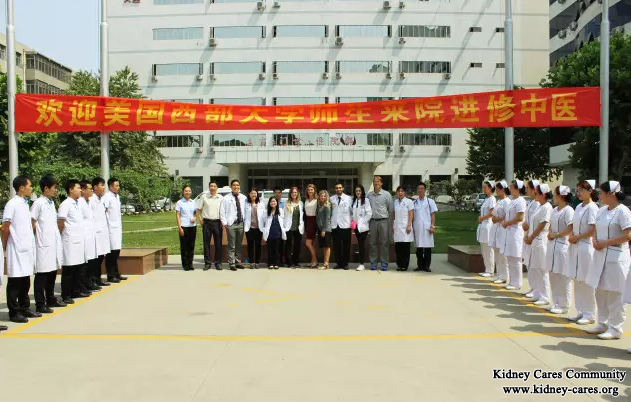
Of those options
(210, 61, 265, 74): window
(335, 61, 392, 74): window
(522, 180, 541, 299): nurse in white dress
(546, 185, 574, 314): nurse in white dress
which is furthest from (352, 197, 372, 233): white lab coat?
(210, 61, 265, 74): window

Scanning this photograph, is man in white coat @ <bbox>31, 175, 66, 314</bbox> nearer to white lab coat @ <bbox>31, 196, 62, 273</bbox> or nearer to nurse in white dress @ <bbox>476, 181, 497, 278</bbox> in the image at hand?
white lab coat @ <bbox>31, 196, 62, 273</bbox>

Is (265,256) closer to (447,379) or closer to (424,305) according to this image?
(424,305)

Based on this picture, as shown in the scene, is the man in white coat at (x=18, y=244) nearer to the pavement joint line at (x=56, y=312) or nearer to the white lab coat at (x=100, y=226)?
the pavement joint line at (x=56, y=312)

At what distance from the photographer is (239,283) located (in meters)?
9.02

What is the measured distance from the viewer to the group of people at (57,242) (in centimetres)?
634

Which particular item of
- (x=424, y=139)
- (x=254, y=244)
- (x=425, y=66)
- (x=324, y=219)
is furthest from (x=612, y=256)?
(x=425, y=66)

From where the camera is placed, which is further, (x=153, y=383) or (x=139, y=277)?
(x=139, y=277)

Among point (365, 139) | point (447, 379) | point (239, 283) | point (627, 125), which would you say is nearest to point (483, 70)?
point (365, 139)

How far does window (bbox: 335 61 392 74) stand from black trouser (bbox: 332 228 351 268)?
35188 mm

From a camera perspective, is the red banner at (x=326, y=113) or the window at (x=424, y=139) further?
the window at (x=424, y=139)

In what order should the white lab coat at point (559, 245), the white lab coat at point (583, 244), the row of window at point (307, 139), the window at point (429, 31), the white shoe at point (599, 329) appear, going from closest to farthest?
1. the white shoe at point (599, 329)
2. the white lab coat at point (583, 244)
3. the white lab coat at point (559, 245)
4. the row of window at point (307, 139)
5. the window at point (429, 31)

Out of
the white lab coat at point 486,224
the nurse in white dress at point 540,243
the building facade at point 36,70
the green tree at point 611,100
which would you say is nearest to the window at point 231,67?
the building facade at point 36,70

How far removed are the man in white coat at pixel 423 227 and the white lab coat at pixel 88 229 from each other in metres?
5.66

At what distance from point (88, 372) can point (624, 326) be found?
5546 mm
